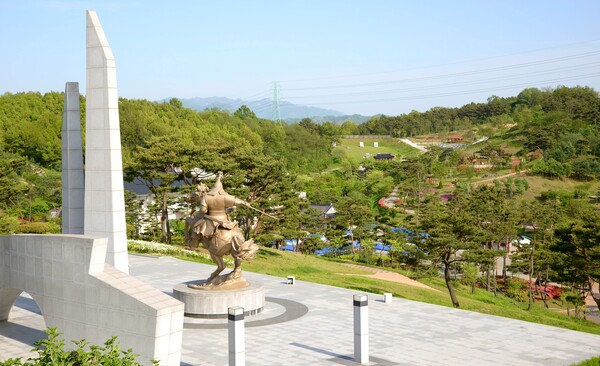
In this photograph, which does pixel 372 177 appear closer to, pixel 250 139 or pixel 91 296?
pixel 250 139

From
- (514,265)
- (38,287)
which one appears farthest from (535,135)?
(38,287)

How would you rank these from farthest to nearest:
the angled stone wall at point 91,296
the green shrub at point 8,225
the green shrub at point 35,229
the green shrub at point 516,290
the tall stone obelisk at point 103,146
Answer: the green shrub at point 516,290 < the green shrub at point 35,229 < the green shrub at point 8,225 < the tall stone obelisk at point 103,146 < the angled stone wall at point 91,296

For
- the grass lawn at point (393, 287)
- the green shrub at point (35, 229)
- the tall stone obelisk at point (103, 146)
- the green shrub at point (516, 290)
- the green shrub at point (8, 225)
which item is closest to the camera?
the tall stone obelisk at point (103, 146)

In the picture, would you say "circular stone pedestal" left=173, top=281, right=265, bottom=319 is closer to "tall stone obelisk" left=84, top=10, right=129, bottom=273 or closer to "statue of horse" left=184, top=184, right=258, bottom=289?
"statue of horse" left=184, top=184, right=258, bottom=289

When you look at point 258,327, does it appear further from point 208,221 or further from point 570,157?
point 570,157

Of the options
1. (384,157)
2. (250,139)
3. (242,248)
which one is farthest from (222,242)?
(384,157)

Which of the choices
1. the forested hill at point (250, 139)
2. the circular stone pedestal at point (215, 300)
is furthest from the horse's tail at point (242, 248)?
the forested hill at point (250, 139)

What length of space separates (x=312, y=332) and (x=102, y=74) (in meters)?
7.33

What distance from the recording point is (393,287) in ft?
77.3

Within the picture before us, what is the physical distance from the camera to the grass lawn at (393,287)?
20766mm

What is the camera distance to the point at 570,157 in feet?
204

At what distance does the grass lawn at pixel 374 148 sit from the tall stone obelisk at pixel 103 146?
73055 millimetres

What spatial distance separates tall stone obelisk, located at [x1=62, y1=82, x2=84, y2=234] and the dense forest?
1228cm

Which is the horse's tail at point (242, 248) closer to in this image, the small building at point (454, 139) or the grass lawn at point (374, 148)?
the grass lawn at point (374, 148)
